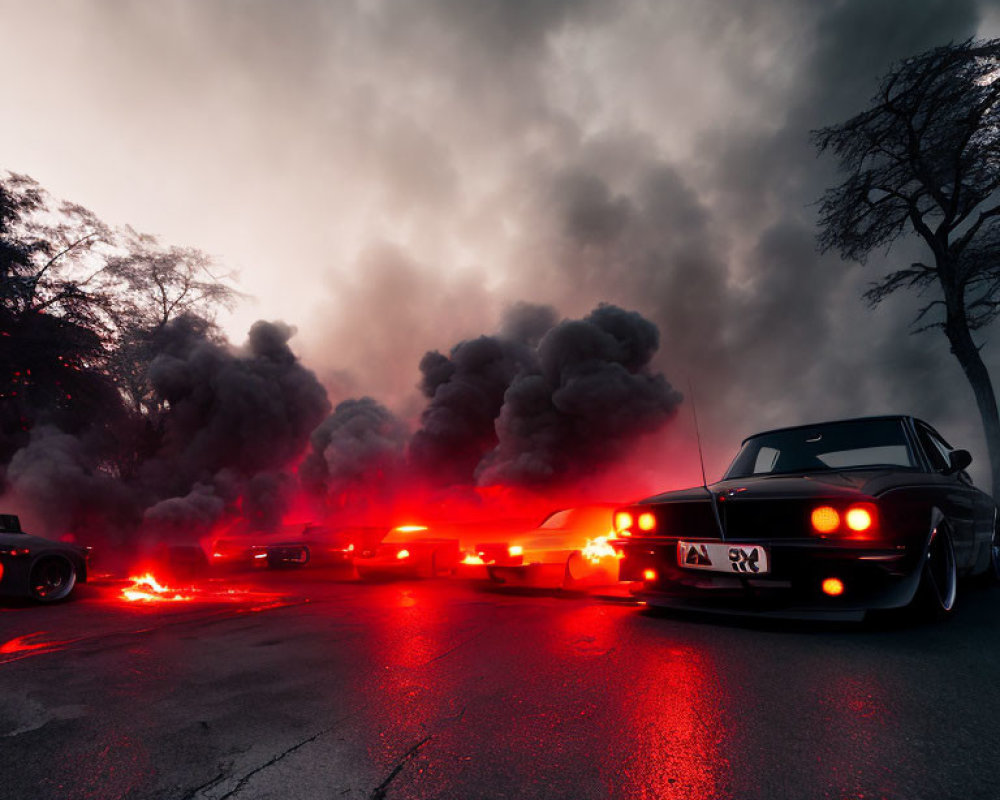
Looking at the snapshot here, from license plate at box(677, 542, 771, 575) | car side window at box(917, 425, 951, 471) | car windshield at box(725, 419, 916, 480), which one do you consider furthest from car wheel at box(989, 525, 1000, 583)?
license plate at box(677, 542, 771, 575)

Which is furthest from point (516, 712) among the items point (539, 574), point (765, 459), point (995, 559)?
point (995, 559)

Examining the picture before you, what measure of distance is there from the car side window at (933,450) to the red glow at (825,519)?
5.64 feet

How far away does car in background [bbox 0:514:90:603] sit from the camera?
20.5ft

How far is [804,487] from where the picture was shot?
3457 mm

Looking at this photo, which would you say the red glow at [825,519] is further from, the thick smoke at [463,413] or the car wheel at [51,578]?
the thick smoke at [463,413]

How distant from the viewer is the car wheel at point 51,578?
21.2ft

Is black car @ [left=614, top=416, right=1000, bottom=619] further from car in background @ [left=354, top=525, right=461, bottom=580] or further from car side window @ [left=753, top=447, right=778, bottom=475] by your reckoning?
car in background @ [left=354, top=525, right=461, bottom=580]

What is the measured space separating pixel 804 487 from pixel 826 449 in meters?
1.34

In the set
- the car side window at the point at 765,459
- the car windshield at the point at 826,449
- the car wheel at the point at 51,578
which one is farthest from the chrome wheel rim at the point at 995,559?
the car wheel at the point at 51,578

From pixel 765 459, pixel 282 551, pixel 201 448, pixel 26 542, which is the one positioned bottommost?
pixel 26 542

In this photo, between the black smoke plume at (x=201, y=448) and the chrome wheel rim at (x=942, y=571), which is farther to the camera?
the black smoke plume at (x=201, y=448)

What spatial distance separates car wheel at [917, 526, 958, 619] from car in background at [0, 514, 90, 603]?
8.44 m

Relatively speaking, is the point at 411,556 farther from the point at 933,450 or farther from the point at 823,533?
the point at 933,450

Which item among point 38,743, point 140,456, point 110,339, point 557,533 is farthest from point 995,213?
point 140,456
